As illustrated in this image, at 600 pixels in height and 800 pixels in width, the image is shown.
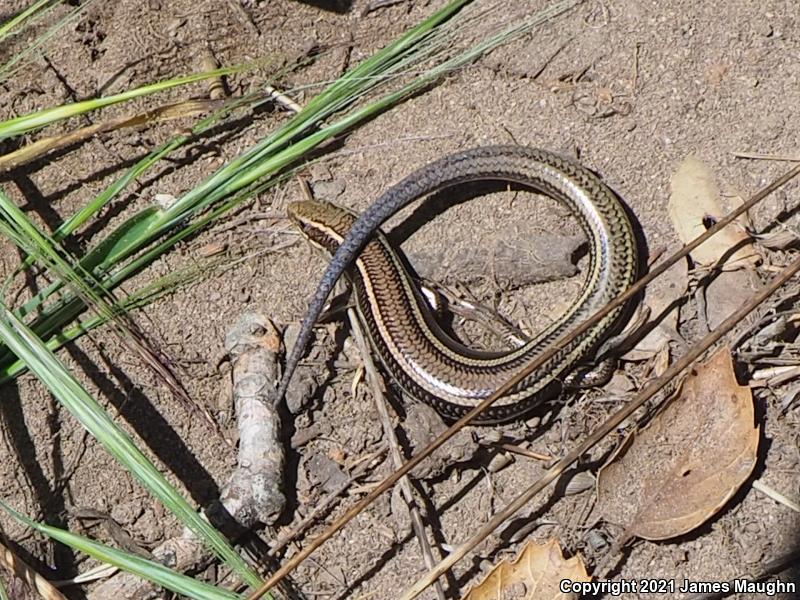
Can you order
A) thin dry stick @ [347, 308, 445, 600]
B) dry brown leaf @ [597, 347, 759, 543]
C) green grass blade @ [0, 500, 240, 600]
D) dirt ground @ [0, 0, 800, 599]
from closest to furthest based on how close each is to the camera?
green grass blade @ [0, 500, 240, 600]
dry brown leaf @ [597, 347, 759, 543]
thin dry stick @ [347, 308, 445, 600]
dirt ground @ [0, 0, 800, 599]

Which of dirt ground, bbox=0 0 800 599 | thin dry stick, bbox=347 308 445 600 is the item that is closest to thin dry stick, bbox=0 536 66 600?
dirt ground, bbox=0 0 800 599

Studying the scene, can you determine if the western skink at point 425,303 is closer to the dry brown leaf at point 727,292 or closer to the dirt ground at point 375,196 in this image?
the dirt ground at point 375,196

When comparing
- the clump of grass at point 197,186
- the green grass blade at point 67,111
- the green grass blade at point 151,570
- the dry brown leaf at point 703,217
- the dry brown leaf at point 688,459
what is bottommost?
the dry brown leaf at point 688,459

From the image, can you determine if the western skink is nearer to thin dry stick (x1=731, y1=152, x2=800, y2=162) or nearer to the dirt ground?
the dirt ground

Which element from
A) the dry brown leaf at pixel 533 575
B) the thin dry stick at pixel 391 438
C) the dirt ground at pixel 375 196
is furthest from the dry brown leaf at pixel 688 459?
the thin dry stick at pixel 391 438

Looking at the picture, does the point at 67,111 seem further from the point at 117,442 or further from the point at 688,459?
the point at 688,459
